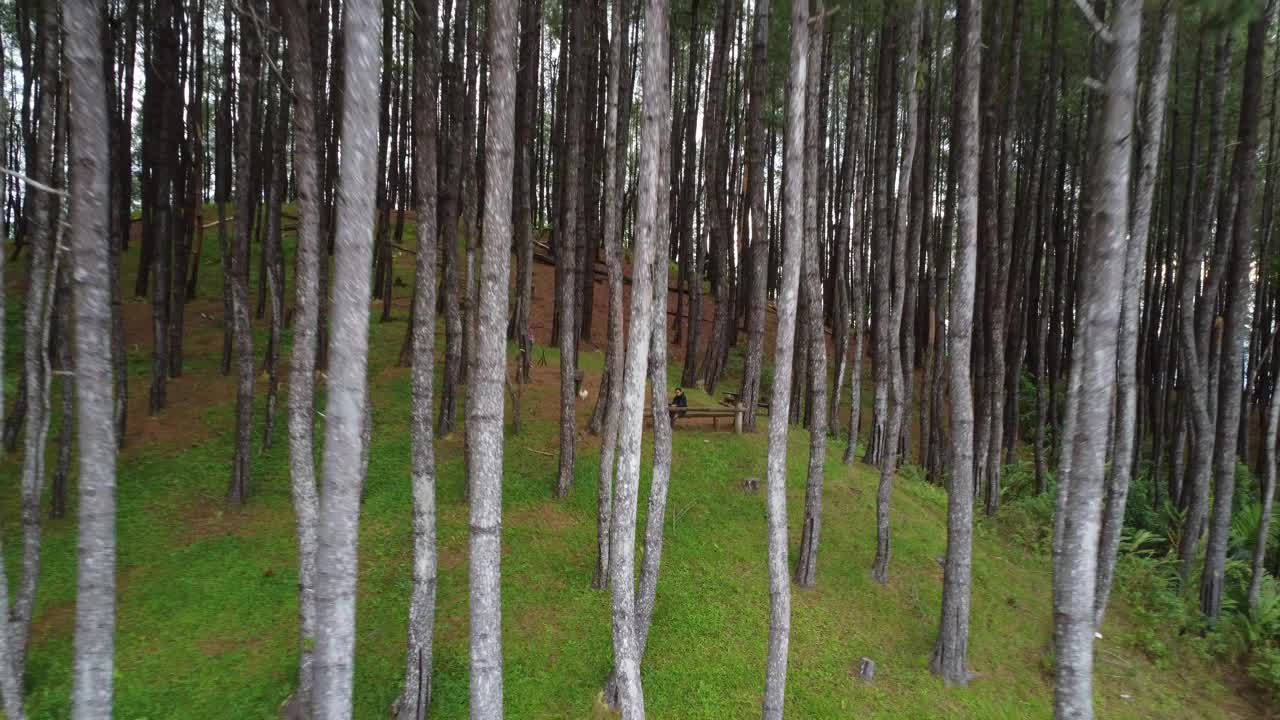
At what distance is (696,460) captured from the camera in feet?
33.7

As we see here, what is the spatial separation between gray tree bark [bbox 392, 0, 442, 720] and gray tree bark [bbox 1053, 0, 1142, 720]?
175 inches

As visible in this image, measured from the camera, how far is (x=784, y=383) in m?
5.54

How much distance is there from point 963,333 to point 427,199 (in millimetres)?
5289

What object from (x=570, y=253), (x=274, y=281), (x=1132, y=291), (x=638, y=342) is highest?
(x=570, y=253)

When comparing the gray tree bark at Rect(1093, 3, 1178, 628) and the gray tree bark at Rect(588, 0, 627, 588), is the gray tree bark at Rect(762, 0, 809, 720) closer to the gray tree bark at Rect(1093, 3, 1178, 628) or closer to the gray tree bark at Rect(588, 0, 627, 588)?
the gray tree bark at Rect(588, 0, 627, 588)

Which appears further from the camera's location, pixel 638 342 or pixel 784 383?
pixel 784 383

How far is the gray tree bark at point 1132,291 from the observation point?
5896 mm

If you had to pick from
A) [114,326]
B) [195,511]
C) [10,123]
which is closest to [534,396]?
[195,511]

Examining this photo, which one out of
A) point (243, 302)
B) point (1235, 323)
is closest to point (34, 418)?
point (243, 302)

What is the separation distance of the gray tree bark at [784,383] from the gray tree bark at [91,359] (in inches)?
169

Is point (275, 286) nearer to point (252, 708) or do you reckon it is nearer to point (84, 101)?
point (252, 708)

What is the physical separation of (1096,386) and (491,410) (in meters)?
3.60

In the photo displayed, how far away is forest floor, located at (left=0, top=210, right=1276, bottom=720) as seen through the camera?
19.2 ft

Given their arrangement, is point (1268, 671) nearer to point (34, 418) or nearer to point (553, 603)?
point (553, 603)
